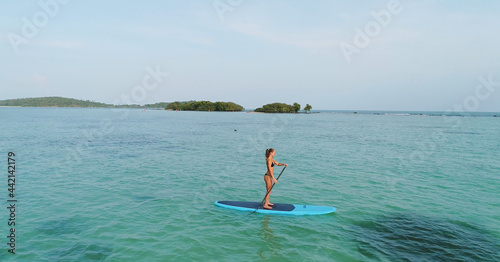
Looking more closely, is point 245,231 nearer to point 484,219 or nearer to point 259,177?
point 259,177

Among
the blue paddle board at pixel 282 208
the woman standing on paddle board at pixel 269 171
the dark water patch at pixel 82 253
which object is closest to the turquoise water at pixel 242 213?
the dark water patch at pixel 82 253

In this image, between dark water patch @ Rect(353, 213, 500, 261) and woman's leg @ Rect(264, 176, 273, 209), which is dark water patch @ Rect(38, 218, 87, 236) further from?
dark water patch @ Rect(353, 213, 500, 261)

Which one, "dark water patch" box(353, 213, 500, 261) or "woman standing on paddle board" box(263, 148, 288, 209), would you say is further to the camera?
"woman standing on paddle board" box(263, 148, 288, 209)

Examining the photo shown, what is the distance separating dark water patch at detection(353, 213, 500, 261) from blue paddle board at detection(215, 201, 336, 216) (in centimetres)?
198

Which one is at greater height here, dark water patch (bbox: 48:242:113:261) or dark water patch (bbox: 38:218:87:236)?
dark water patch (bbox: 38:218:87:236)

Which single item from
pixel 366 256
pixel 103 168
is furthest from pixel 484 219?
pixel 103 168

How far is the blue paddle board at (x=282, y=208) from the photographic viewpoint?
14484 millimetres

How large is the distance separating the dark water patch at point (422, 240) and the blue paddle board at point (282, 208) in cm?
198

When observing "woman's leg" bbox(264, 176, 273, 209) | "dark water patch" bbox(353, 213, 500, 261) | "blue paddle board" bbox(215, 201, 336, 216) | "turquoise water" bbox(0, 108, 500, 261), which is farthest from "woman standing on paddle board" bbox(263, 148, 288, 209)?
"dark water patch" bbox(353, 213, 500, 261)

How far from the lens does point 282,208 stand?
1488cm

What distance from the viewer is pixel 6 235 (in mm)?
11773

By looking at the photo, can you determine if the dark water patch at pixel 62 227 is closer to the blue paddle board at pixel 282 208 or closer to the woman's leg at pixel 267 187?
the blue paddle board at pixel 282 208

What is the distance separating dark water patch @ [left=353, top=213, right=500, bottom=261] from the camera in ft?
35.2

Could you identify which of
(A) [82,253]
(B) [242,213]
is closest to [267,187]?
(B) [242,213]
